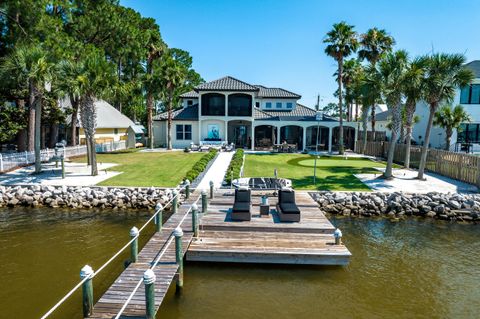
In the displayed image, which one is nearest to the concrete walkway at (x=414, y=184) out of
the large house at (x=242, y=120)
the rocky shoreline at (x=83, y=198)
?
the rocky shoreline at (x=83, y=198)

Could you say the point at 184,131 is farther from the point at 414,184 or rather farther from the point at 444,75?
the point at 444,75

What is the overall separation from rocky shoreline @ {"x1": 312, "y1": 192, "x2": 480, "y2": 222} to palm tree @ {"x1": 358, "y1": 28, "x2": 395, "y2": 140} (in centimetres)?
1782

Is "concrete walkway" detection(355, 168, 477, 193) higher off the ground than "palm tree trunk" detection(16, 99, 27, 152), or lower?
lower

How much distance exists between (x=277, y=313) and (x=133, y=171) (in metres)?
17.0

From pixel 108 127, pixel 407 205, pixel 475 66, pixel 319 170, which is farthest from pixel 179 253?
pixel 475 66

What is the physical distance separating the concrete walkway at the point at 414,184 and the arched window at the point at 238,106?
1763cm

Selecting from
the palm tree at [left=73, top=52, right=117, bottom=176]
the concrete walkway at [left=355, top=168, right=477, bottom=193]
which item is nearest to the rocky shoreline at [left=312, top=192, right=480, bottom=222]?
the concrete walkway at [left=355, top=168, right=477, bottom=193]

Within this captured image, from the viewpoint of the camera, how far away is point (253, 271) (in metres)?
9.64

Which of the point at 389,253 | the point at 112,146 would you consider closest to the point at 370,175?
the point at 389,253

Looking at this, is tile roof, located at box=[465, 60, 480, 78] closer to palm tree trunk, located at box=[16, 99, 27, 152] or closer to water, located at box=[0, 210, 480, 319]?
water, located at box=[0, 210, 480, 319]

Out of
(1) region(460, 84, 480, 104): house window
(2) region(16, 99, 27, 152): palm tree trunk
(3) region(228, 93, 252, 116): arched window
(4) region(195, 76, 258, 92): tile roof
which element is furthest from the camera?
(3) region(228, 93, 252, 116): arched window

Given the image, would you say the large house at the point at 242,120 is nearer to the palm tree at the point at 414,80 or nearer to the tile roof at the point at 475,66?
the tile roof at the point at 475,66

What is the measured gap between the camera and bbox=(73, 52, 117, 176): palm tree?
18.6 metres

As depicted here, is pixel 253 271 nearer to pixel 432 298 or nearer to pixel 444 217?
pixel 432 298
